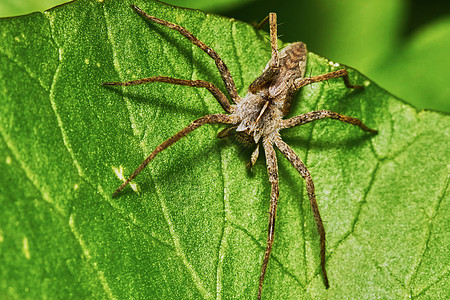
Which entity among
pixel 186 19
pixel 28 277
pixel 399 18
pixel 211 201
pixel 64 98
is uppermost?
pixel 399 18

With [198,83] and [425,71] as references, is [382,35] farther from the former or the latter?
[198,83]

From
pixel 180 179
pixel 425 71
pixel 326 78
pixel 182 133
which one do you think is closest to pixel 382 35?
pixel 425 71

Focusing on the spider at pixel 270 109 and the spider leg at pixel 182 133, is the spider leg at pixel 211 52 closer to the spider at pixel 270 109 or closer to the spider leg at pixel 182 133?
the spider at pixel 270 109

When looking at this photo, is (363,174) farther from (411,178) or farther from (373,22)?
(373,22)

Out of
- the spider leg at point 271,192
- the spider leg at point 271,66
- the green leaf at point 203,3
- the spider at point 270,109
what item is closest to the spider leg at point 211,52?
the spider at point 270,109

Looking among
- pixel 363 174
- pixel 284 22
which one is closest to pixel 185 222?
pixel 363 174

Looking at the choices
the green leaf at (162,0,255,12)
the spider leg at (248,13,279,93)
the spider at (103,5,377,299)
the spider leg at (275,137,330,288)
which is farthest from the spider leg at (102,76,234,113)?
the green leaf at (162,0,255,12)
